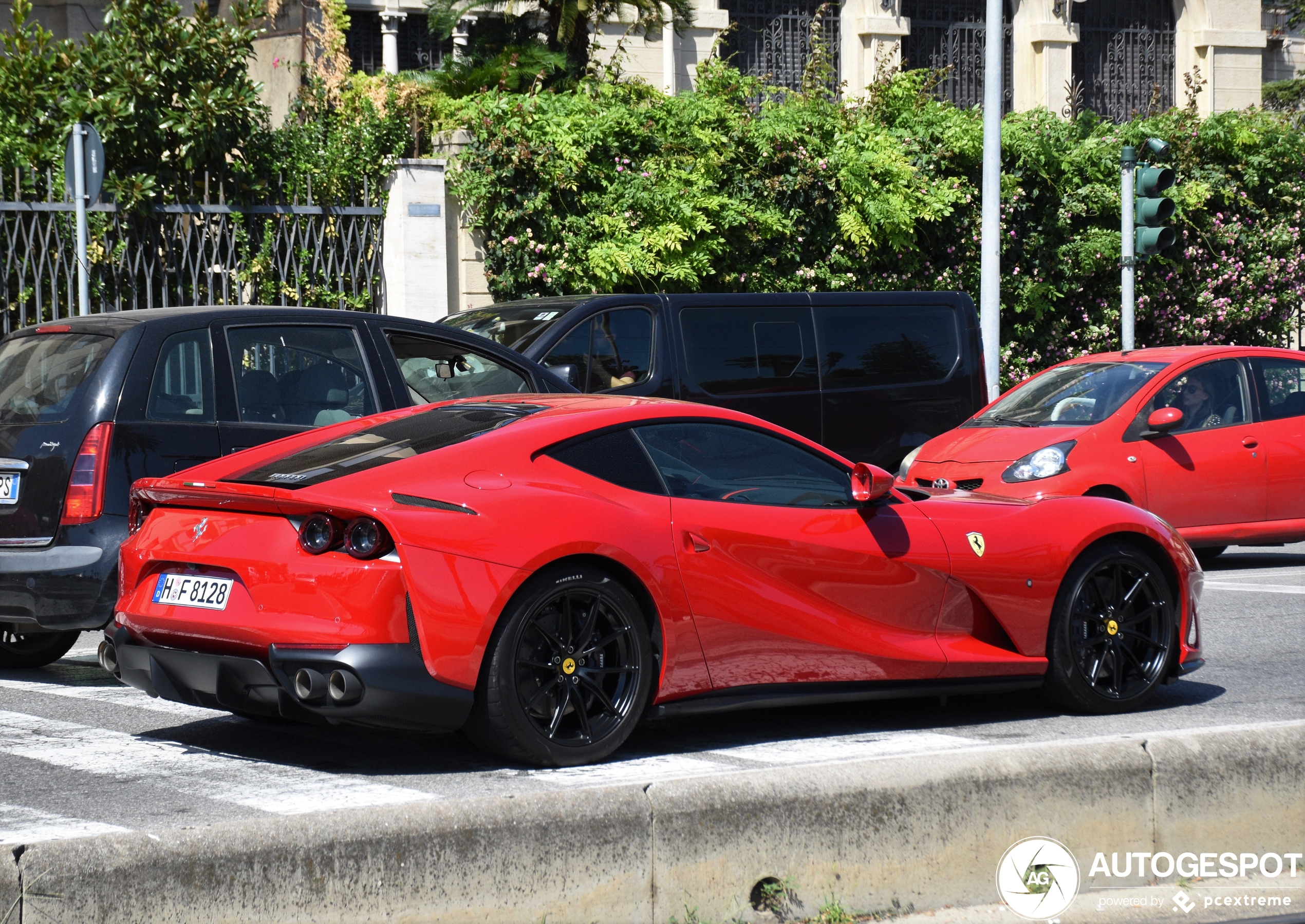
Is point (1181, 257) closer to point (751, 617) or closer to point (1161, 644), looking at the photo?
point (1161, 644)

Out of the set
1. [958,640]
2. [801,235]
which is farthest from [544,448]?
[801,235]

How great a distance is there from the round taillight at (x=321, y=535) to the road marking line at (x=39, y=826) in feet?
3.32

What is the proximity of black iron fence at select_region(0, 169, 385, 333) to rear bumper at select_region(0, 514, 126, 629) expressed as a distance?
6.37 m

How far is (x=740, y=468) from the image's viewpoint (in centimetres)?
589

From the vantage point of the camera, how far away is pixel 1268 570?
38.2 feet

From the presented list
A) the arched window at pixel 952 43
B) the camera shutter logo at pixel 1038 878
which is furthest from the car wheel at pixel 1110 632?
the arched window at pixel 952 43

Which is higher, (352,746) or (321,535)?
(321,535)

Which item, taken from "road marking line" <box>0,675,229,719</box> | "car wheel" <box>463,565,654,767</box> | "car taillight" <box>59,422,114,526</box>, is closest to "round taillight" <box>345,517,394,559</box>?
"car wheel" <box>463,565,654,767</box>

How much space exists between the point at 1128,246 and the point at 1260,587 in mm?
5846

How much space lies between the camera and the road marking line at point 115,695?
256 inches

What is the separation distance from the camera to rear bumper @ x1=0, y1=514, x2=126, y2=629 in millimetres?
6688

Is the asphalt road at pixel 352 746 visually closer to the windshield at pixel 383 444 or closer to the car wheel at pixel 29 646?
the car wheel at pixel 29 646

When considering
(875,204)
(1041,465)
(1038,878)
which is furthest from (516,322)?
(1038,878)

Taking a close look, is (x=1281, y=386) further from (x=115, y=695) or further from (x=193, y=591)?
(x=193, y=591)
